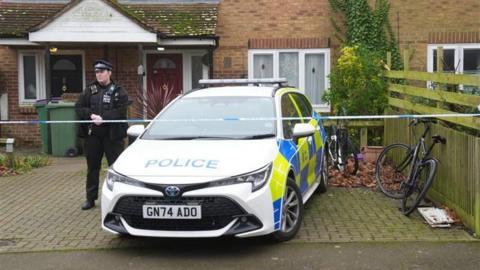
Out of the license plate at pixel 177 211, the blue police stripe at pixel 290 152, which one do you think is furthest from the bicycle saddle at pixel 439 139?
the license plate at pixel 177 211

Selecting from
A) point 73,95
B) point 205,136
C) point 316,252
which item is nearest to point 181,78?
point 73,95

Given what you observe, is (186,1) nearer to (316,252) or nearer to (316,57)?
(316,57)

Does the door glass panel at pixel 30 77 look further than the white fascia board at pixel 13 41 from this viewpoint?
Yes

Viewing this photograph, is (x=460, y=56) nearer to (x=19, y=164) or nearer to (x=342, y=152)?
(x=342, y=152)

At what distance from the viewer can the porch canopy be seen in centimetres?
1384

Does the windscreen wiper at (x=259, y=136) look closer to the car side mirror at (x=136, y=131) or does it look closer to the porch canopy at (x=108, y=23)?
the car side mirror at (x=136, y=131)

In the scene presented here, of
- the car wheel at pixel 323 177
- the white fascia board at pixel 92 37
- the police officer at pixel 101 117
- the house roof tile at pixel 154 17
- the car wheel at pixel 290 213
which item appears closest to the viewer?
the car wheel at pixel 290 213

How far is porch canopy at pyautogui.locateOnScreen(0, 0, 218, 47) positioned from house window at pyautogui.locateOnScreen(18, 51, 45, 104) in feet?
3.46

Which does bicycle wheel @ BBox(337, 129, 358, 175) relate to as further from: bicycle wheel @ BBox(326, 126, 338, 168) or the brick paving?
the brick paving

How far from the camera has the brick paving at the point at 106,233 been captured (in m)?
6.35

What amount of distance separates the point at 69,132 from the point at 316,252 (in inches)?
336

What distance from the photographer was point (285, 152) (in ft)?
21.0

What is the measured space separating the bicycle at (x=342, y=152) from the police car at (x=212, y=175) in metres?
2.92

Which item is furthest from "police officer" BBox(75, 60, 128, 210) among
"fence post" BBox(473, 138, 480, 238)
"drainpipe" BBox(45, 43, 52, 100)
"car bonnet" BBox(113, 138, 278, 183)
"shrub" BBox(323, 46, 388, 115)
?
"drainpipe" BBox(45, 43, 52, 100)
